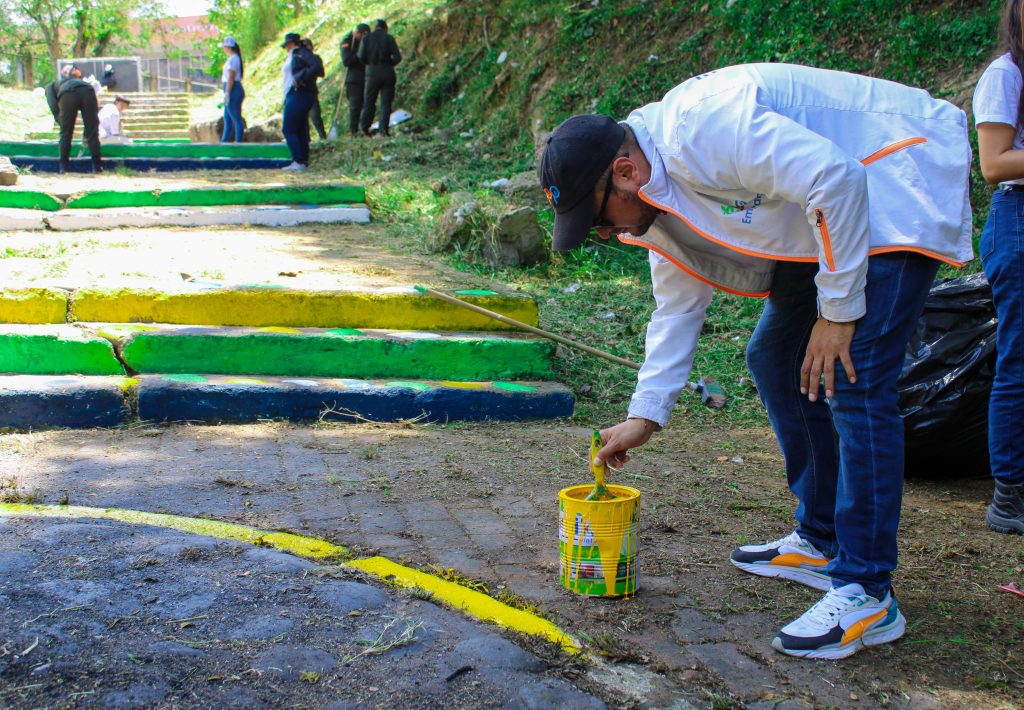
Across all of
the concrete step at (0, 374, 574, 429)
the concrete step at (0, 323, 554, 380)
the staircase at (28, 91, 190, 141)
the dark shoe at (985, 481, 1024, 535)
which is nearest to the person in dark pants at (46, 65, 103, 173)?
the concrete step at (0, 323, 554, 380)

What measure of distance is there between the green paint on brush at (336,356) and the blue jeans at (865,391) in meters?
2.25

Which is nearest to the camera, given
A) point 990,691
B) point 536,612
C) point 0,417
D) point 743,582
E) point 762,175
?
point 762,175

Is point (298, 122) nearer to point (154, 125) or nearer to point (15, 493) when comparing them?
point (15, 493)

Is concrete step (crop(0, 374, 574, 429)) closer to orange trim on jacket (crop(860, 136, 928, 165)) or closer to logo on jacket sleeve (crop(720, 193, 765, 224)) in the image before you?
logo on jacket sleeve (crop(720, 193, 765, 224))

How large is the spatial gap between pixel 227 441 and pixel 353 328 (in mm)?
1063

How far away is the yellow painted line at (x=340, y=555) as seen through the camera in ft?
7.84

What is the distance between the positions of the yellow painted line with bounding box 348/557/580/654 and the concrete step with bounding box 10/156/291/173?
10.3 metres

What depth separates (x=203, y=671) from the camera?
6.76ft

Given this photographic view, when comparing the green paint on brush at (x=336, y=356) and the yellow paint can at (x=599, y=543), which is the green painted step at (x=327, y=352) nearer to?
the green paint on brush at (x=336, y=356)

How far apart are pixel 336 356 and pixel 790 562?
101 inches

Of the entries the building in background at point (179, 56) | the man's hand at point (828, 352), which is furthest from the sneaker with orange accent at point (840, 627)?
the building in background at point (179, 56)

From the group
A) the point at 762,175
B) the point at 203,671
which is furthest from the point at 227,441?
the point at 762,175

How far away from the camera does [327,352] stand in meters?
4.56

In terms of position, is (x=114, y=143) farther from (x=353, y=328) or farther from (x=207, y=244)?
(x=353, y=328)
